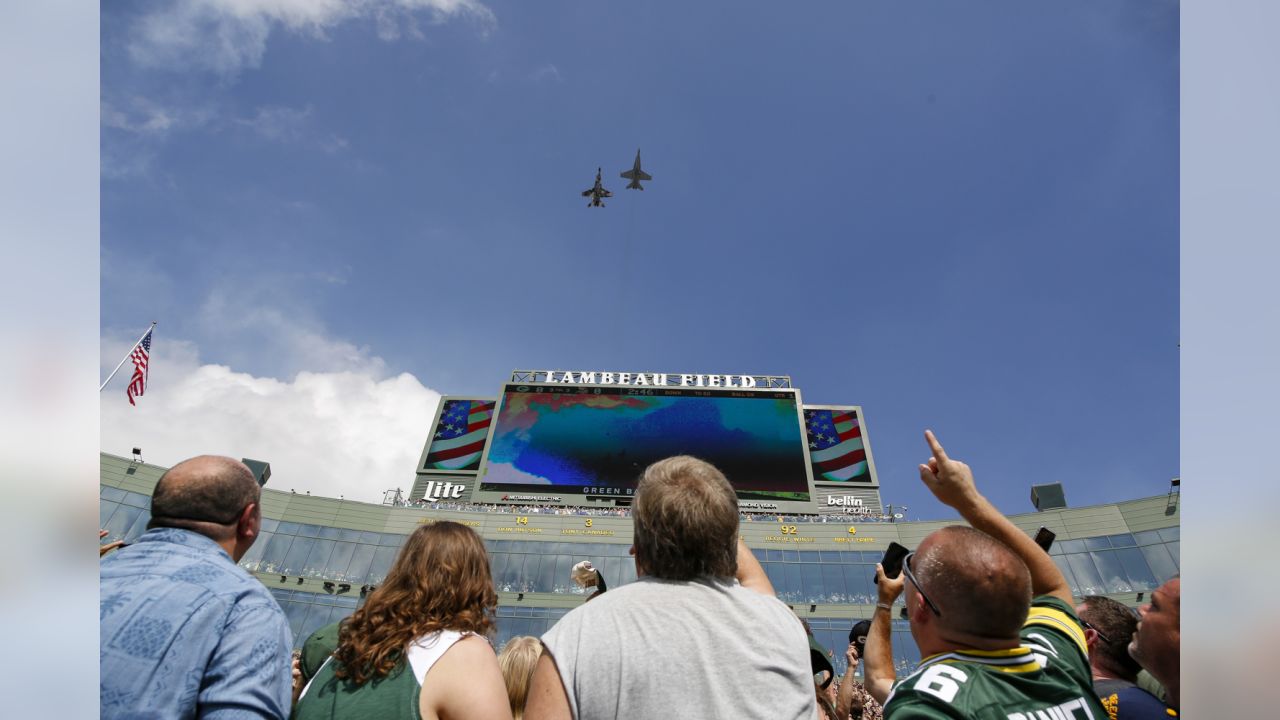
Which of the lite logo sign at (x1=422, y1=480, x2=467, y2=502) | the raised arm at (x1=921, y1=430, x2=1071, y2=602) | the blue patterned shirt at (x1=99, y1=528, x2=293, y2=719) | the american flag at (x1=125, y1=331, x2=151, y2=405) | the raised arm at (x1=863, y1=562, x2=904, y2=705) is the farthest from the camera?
the lite logo sign at (x1=422, y1=480, x2=467, y2=502)

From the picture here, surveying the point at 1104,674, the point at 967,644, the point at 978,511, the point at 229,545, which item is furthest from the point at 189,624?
the point at 1104,674

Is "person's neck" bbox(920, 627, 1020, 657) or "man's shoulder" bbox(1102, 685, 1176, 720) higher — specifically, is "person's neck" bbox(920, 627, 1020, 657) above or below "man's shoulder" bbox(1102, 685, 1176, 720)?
above

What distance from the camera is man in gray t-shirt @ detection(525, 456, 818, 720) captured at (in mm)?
2010

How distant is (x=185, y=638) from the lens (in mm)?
2012

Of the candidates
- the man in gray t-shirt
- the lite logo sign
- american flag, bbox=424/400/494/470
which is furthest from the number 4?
the lite logo sign

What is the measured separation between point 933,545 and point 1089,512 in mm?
36489

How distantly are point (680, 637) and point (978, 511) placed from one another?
1.44m

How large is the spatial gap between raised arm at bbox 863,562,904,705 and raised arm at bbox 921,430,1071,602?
410 mm

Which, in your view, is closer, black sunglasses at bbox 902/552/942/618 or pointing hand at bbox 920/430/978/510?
black sunglasses at bbox 902/552/942/618

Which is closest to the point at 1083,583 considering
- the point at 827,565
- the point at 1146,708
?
the point at 827,565

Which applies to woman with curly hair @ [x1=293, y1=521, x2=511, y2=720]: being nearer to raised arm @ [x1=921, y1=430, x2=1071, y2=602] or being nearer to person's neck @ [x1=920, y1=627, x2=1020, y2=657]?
person's neck @ [x1=920, y1=627, x2=1020, y2=657]

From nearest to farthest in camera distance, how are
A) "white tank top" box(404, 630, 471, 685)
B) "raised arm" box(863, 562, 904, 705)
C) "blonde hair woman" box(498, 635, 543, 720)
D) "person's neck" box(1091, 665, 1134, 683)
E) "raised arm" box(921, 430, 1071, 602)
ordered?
"white tank top" box(404, 630, 471, 685) < "raised arm" box(921, 430, 1071, 602) < "raised arm" box(863, 562, 904, 705) < "blonde hair woman" box(498, 635, 543, 720) < "person's neck" box(1091, 665, 1134, 683)

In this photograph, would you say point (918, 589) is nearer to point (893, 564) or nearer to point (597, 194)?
point (893, 564)
